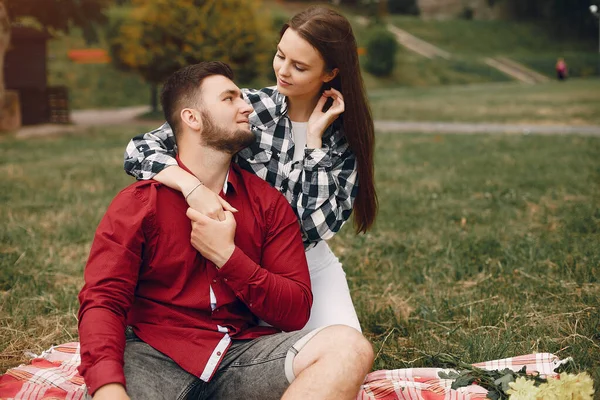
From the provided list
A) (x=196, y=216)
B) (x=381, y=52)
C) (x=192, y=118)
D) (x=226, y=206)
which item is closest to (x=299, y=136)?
(x=192, y=118)

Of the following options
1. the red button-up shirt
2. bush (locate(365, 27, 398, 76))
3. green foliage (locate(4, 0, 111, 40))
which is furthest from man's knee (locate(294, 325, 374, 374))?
bush (locate(365, 27, 398, 76))

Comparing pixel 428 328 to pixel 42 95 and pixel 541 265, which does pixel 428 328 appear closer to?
pixel 541 265

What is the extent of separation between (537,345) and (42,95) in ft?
60.5

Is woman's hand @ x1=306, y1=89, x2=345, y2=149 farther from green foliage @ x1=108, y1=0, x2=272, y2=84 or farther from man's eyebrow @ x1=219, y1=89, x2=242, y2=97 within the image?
green foliage @ x1=108, y1=0, x2=272, y2=84

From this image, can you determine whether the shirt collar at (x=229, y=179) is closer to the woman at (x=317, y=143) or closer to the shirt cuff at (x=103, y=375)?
the woman at (x=317, y=143)

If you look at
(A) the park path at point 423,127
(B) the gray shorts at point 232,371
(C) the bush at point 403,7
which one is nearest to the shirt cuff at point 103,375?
(B) the gray shorts at point 232,371

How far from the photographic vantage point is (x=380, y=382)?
2992mm

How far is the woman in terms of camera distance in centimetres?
312

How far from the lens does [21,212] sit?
677 centimetres

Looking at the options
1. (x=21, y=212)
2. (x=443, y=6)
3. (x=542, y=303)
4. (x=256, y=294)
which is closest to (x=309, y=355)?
(x=256, y=294)

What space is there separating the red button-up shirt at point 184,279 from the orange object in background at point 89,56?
27506mm

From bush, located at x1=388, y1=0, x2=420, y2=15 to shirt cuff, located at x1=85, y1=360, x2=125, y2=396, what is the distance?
63.2m

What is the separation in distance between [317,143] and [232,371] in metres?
1.13

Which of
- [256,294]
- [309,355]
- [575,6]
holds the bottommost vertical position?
[575,6]
